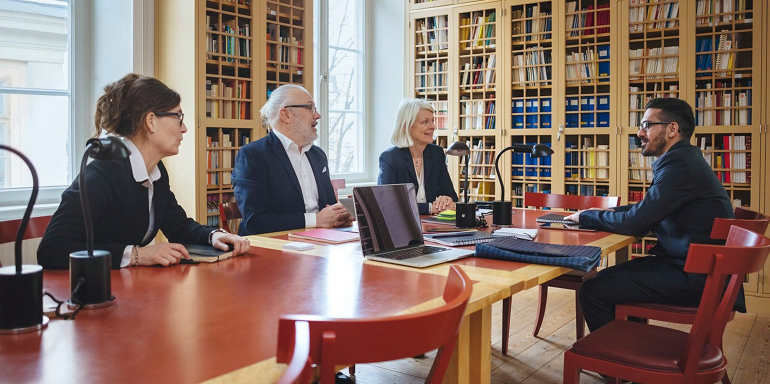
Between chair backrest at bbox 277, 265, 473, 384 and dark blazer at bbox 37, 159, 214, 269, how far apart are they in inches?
44.2

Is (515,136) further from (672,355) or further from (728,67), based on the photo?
(672,355)

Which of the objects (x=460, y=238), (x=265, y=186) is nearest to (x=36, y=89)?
(x=265, y=186)

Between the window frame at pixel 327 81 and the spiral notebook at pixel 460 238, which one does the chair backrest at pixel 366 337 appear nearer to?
the spiral notebook at pixel 460 238

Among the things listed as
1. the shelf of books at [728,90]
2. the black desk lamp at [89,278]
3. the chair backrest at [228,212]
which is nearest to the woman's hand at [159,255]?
the black desk lamp at [89,278]

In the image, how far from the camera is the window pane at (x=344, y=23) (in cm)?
616

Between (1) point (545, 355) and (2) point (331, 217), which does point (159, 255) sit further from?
(1) point (545, 355)

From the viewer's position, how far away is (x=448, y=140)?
19.6ft

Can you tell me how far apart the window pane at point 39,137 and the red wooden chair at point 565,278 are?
292 centimetres

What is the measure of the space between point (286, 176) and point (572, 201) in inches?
69.0

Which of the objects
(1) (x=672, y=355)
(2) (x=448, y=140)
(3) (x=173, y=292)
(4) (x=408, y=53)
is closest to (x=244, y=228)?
(3) (x=173, y=292)

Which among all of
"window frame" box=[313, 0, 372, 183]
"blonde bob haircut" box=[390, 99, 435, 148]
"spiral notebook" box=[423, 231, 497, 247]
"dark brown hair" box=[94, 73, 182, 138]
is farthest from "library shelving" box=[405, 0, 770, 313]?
"dark brown hair" box=[94, 73, 182, 138]

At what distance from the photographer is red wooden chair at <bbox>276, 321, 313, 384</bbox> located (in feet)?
2.41

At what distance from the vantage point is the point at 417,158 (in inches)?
165

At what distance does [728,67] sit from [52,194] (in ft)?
16.0
